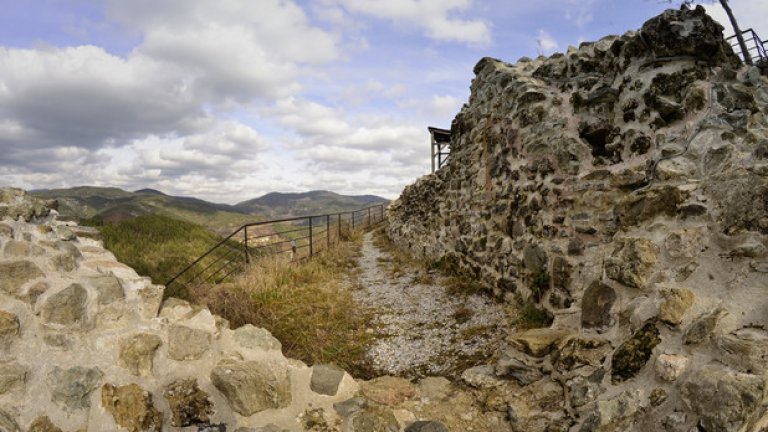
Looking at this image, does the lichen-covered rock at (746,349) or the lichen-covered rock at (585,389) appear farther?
the lichen-covered rock at (585,389)

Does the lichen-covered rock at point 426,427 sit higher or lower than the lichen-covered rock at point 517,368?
lower

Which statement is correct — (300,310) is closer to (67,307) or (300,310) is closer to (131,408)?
(131,408)

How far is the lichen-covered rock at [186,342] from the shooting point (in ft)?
9.05

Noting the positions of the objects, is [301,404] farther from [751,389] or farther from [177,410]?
[751,389]

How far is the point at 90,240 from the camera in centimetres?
317

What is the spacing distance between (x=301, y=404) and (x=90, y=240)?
2.06 meters

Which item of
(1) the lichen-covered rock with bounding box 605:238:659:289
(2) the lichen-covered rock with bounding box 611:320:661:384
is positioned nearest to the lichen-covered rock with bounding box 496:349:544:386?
(2) the lichen-covered rock with bounding box 611:320:661:384

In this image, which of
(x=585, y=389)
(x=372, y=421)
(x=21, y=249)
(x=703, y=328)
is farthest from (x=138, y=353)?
(x=703, y=328)

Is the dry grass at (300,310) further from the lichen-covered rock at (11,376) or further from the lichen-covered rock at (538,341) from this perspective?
the lichen-covered rock at (11,376)

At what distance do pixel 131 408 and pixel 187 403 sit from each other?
1.01ft

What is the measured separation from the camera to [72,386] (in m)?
2.41

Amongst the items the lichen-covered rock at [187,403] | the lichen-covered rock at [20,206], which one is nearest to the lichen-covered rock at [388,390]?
the lichen-covered rock at [187,403]

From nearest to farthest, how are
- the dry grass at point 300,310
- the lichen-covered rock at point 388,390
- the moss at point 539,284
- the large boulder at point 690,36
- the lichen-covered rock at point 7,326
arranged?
the lichen-covered rock at point 7,326 → the lichen-covered rock at point 388,390 → the large boulder at point 690,36 → the dry grass at point 300,310 → the moss at point 539,284

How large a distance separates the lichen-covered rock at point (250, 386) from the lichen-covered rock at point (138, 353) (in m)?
0.41
